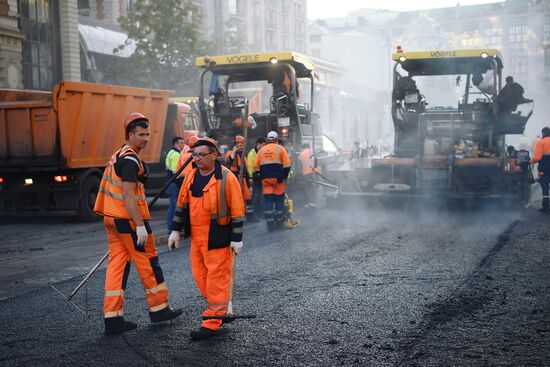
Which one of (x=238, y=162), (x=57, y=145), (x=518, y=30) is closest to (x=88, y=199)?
(x=57, y=145)

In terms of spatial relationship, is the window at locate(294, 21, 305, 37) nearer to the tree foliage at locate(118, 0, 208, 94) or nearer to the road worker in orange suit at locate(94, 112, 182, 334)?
the tree foliage at locate(118, 0, 208, 94)

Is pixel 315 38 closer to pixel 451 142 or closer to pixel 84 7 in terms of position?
pixel 84 7

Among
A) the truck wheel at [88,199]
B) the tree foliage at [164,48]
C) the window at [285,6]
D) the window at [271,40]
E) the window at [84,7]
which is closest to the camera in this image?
the truck wheel at [88,199]

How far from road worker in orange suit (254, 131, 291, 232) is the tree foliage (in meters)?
19.4

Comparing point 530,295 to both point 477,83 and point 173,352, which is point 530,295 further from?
point 477,83

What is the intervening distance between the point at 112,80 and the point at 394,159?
70.5ft

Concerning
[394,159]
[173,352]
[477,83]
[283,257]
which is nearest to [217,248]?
[173,352]

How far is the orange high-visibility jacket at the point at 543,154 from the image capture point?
1451 cm

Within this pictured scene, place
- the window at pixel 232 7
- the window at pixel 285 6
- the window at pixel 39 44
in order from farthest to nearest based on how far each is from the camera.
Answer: the window at pixel 285 6, the window at pixel 232 7, the window at pixel 39 44

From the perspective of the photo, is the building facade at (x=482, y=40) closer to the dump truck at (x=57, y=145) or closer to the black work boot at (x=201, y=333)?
the dump truck at (x=57, y=145)

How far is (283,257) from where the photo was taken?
9.18m

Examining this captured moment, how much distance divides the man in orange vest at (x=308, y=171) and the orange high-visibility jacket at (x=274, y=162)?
2.68 metres

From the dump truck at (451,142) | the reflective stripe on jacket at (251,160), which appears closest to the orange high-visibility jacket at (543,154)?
the dump truck at (451,142)

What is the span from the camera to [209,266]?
18.3 feet
